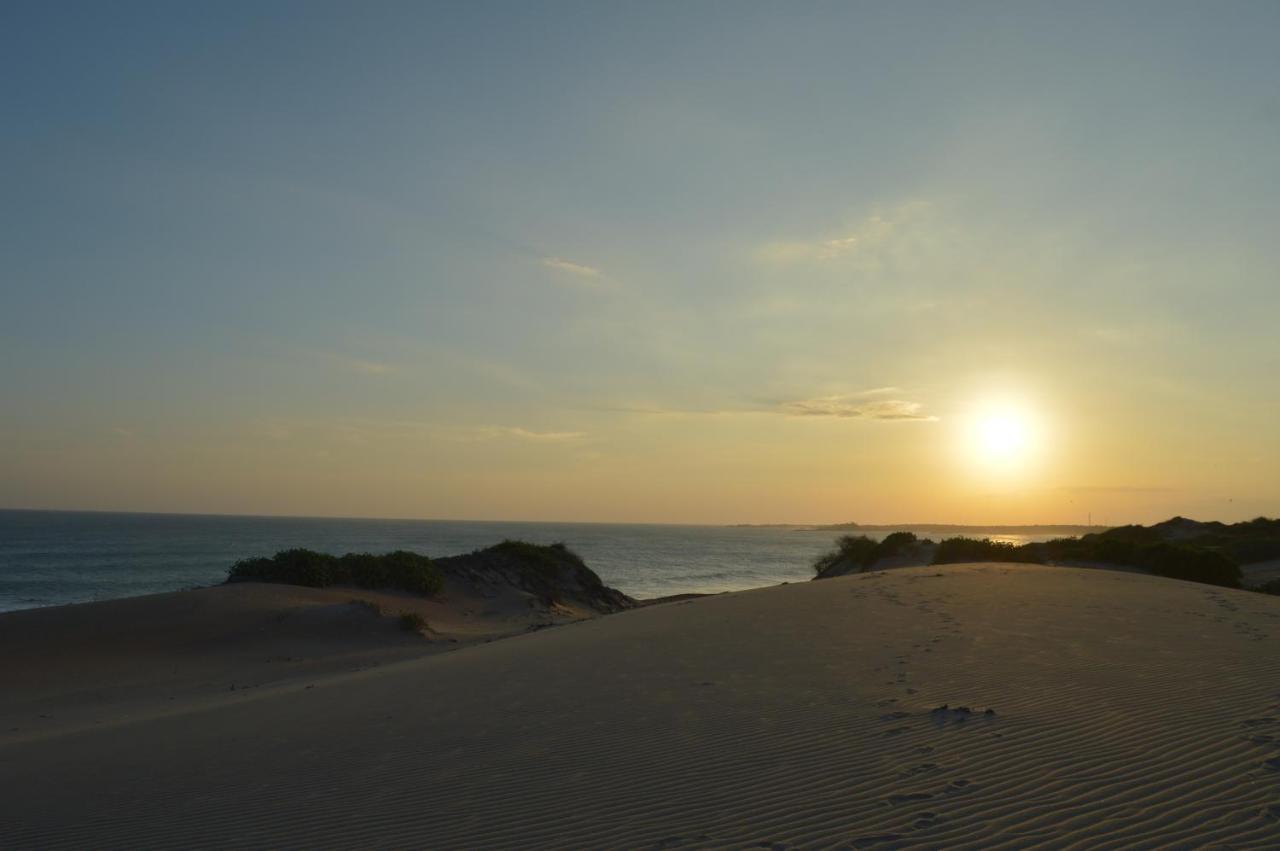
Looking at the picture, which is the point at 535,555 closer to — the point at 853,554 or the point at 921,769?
the point at 853,554

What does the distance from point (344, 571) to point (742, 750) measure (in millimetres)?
22344

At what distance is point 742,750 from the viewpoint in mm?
6742

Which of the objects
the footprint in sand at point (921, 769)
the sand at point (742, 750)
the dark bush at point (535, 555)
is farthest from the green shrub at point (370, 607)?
the footprint in sand at point (921, 769)

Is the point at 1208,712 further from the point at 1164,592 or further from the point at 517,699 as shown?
the point at 1164,592

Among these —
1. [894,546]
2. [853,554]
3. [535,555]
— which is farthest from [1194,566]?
[535,555]

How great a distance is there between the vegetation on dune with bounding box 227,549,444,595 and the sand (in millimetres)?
13007

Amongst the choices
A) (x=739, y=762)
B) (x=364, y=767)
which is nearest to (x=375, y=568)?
(x=364, y=767)

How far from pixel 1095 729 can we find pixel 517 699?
588 cm

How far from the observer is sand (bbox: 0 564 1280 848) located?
518cm

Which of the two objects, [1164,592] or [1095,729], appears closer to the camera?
[1095,729]

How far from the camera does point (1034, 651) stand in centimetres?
985

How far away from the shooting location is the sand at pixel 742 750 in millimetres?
5184

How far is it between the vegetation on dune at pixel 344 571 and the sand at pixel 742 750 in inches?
512

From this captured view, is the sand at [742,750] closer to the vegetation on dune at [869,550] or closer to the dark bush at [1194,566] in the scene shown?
the dark bush at [1194,566]
